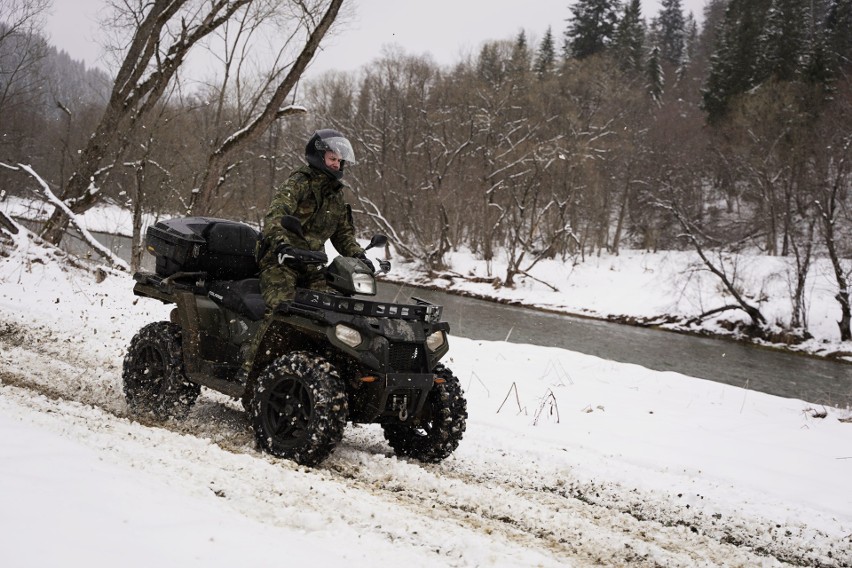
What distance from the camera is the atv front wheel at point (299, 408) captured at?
13.9 feet

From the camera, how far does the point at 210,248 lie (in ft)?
18.0

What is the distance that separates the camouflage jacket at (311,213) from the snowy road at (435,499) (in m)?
1.51

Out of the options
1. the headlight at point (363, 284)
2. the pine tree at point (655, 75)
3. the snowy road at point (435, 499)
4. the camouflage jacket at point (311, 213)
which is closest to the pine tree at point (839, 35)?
the pine tree at point (655, 75)

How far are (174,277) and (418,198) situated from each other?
32.4 m

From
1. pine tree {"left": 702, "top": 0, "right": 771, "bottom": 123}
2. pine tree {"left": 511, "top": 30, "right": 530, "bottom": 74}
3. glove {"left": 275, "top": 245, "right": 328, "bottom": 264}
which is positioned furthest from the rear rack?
pine tree {"left": 702, "top": 0, "right": 771, "bottom": 123}

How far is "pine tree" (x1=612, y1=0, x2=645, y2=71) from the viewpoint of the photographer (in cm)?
5366

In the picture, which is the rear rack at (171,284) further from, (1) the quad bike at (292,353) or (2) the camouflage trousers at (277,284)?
(2) the camouflage trousers at (277,284)

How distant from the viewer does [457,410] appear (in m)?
4.93

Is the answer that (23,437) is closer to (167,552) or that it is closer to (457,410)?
(167,552)

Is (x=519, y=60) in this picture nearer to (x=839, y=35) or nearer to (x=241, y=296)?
(x=839, y=35)

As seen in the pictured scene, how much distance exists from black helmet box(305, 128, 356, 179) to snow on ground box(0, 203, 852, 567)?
2121 mm

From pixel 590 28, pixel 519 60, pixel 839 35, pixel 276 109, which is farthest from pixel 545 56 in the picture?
pixel 276 109

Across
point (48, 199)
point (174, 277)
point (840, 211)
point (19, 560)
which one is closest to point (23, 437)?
point (19, 560)

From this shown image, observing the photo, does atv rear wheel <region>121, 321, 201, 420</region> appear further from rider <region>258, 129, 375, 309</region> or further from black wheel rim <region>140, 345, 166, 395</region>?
rider <region>258, 129, 375, 309</region>
